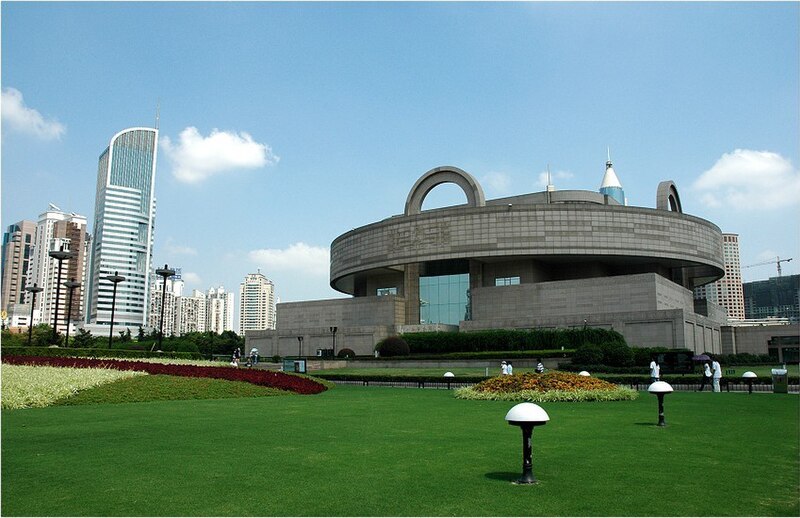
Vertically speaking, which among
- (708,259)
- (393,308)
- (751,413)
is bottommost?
(751,413)

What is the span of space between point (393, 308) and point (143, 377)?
39.2 m

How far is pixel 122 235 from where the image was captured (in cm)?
14850

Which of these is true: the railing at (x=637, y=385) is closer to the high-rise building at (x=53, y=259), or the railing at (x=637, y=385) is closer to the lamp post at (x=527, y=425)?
the lamp post at (x=527, y=425)

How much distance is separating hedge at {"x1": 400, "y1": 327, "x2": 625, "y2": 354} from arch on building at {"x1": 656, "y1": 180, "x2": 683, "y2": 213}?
2155cm

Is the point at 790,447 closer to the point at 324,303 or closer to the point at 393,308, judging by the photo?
the point at 393,308

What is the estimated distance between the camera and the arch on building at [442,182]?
57000 mm

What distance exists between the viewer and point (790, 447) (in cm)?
939

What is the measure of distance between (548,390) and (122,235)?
148 m

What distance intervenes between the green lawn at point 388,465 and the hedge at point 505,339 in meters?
29.3

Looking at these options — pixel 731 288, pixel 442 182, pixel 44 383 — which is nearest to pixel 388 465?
pixel 44 383

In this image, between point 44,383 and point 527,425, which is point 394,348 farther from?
point 527,425

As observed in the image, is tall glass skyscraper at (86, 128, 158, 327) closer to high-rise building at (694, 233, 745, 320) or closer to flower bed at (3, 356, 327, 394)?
flower bed at (3, 356, 327, 394)

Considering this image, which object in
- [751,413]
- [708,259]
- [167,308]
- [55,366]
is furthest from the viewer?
[167,308]

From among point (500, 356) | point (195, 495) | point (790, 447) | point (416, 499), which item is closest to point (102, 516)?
point (195, 495)
